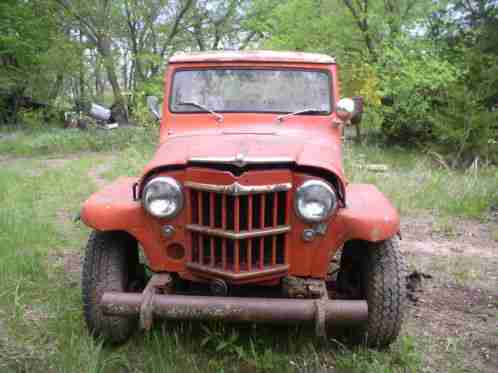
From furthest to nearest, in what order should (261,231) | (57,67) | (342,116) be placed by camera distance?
(57,67) < (342,116) < (261,231)

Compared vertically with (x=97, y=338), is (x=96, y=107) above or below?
above

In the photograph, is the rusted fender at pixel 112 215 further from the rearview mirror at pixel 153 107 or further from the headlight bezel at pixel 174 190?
the rearview mirror at pixel 153 107

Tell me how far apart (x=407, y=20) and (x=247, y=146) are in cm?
1371

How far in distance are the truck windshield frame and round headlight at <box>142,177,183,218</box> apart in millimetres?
1189

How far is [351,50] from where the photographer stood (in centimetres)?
1599

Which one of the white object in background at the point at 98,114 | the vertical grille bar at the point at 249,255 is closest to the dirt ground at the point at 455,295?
the vertical grille bar at the point at 249,255

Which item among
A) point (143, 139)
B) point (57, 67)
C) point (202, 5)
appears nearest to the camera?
point (143, 139)

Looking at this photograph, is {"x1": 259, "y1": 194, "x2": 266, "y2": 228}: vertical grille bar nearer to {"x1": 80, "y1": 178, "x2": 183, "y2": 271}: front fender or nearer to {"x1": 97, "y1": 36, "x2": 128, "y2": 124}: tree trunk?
{"x1": 80, "y1": 178, "x2": 183, "y2": 271}: front fender

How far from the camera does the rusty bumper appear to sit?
8.29 feet

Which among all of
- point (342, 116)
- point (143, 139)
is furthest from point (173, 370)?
point (143, 139)

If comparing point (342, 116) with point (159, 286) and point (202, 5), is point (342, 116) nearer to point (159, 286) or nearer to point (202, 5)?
point (159, 286)

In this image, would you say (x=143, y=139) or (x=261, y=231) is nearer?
(x=261, y=231)

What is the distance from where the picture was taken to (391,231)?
2703 mm

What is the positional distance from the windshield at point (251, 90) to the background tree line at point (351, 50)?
8518 mm
